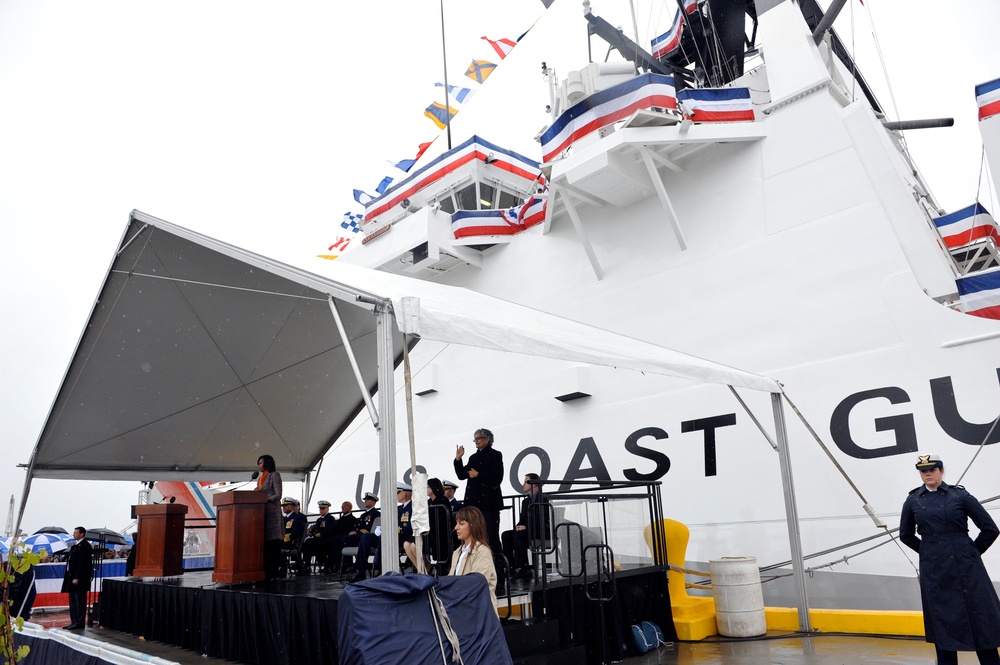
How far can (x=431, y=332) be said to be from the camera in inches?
183

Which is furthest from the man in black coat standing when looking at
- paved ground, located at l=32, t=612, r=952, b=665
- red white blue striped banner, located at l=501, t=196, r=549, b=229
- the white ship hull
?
red white blue striped banner, located at l=501, t=196, r=549, b=229

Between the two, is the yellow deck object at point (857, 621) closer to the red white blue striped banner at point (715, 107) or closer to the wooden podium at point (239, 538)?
the wooden podium at point (239, 538)

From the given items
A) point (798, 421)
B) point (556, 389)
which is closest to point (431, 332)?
A: point (798, 421)

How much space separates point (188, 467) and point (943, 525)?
9.95 m

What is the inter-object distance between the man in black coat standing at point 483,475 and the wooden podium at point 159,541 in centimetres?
462

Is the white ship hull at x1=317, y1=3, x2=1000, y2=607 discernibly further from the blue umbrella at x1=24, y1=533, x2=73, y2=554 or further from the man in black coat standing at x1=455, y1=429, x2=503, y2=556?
the blue umbrella at x1=24, y1=533, x2=73, y2=554

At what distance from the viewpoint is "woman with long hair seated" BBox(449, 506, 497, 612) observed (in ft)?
14.5

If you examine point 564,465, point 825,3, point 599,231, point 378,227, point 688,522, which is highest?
point 825,3

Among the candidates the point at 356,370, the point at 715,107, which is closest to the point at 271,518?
the point at 356,370

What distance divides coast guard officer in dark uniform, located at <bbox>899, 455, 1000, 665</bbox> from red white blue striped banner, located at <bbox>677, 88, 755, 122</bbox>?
20.5 feet

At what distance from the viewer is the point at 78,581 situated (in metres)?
9.41

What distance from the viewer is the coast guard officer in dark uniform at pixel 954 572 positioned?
14.0ft

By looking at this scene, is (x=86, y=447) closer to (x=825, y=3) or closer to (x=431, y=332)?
(x=431, y=332)

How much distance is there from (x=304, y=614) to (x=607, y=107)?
24.9 feet
